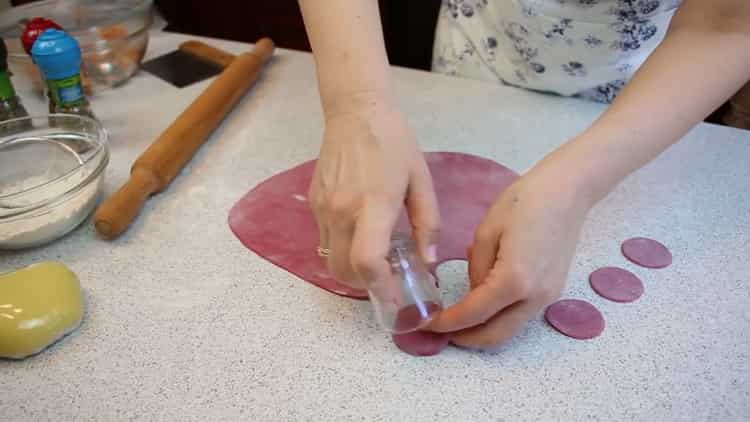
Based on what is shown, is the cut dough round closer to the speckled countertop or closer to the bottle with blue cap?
the speckled countertop

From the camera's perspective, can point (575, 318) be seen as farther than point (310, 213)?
No

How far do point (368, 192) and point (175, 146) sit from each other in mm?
345

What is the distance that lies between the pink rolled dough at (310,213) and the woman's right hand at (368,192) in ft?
0.20

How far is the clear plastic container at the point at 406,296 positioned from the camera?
20.8 inches

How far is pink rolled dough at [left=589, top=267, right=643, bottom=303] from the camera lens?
0.58 m

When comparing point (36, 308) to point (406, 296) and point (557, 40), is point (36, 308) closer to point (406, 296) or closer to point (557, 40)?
point (406, 296)

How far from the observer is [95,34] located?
3.18 ft

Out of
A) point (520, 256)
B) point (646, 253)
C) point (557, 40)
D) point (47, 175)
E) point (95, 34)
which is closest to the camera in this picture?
point (520, 256)

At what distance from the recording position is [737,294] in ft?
1.90

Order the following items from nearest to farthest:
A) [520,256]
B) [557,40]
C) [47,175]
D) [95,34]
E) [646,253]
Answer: [520,256] → [646,253] → [47,175] → [557,40] → [95,34]

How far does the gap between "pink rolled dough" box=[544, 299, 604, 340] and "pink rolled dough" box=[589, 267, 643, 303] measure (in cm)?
2

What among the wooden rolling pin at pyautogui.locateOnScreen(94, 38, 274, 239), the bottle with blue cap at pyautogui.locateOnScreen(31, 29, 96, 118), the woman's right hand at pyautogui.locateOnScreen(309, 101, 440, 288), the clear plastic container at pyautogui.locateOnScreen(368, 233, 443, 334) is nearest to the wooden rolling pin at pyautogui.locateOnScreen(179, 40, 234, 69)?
the wooden rolling pin at pyautogui.locateOnScreen(94, 38, 274, 239)

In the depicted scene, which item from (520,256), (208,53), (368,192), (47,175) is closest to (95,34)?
(208,53)

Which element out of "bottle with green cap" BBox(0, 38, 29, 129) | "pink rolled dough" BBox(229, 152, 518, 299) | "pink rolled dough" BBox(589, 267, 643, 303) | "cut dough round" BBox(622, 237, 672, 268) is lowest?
"pink rolled dough" BBox(229, 152, 518, 299)
